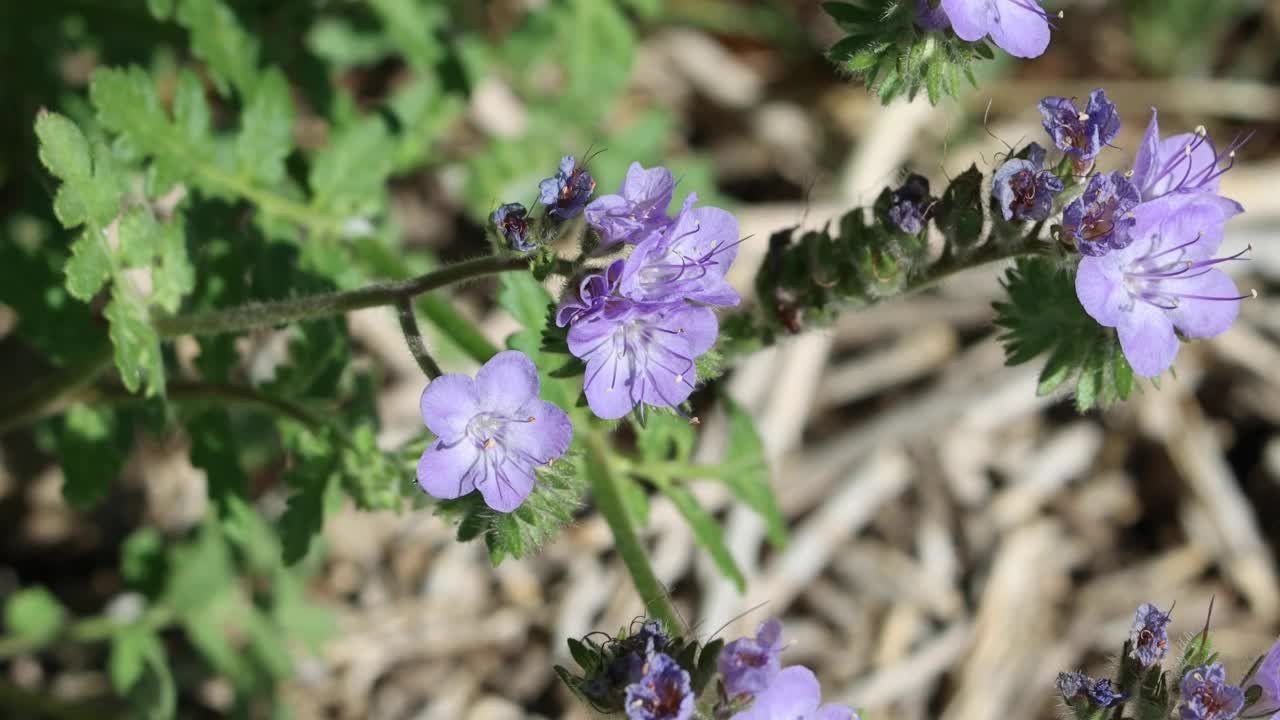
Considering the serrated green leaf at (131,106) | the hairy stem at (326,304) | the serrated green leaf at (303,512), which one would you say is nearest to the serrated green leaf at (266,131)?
the serrated green leaf at (131,106)

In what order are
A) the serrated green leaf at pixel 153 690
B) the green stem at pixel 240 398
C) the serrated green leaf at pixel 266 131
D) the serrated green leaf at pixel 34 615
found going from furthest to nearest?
the serrated green leaf at pixel 34 615, the serrated green leaf at pixel 153 690, the serrated green leaf at pixel 266 131, the green stem at pixel 240 398

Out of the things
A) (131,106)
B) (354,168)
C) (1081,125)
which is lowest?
(1081,125)

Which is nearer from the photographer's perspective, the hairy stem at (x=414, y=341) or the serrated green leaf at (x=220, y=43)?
the hairy stem at (x=414, y=341)

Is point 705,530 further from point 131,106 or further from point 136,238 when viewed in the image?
point 131,106

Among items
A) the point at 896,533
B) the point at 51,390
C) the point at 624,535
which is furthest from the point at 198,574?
the point at 896,533

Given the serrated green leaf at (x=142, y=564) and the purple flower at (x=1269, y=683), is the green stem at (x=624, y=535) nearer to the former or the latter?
the purple flower at (x=1269, y=683)

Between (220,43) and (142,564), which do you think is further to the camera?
(142,564)
